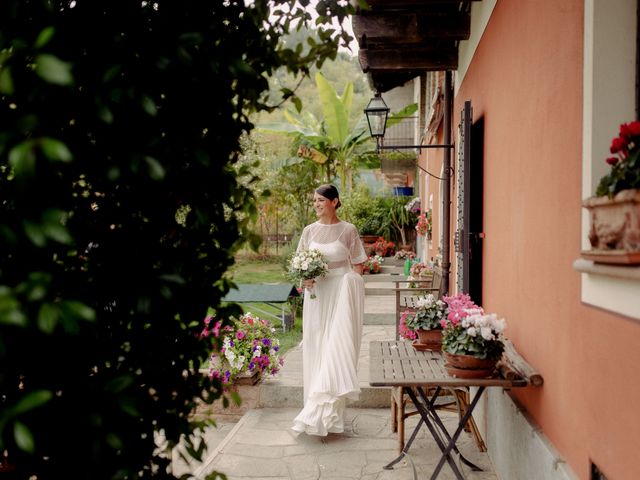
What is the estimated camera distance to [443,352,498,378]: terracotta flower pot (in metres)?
3.88

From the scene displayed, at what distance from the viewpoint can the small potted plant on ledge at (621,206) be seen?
209 cm

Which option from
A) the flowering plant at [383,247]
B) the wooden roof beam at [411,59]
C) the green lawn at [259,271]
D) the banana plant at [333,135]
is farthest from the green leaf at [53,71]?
the flowering plant at [383,247]

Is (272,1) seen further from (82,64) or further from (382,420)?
(382,420)

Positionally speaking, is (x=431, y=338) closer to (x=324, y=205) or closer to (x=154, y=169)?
(x=324, y=205)

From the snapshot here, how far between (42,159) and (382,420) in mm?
5432

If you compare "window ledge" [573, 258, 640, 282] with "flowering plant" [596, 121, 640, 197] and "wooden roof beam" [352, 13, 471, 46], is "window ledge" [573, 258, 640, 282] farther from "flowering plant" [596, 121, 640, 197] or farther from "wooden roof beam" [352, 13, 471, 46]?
"wooden roof beam" [352, 13, 471, 46]

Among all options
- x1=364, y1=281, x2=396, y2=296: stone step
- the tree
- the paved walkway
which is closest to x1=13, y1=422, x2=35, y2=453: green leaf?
the tree

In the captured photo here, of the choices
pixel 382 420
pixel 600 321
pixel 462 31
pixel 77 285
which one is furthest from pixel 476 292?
pixel 77 285

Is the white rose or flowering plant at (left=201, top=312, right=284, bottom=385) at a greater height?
the white rose

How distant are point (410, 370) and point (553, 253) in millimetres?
1371

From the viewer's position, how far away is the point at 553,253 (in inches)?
134

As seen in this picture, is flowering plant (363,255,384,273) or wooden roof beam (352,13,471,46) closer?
wooden roof beam (352,13,471,46)

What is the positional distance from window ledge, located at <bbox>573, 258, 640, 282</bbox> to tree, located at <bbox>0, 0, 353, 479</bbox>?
1291 millimetres

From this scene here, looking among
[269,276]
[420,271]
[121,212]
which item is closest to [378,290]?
[420,271]
